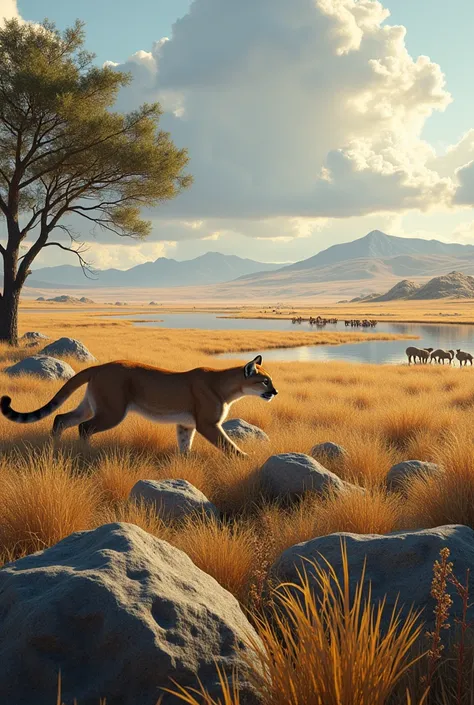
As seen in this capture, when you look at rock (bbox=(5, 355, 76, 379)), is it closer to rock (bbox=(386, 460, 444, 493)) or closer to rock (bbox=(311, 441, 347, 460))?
rock (bbox=(311, 441, 347, 460))

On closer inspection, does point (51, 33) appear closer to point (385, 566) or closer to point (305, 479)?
point (305, 479)

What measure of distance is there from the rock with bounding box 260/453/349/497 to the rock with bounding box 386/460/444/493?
2.53ft

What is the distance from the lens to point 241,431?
8930mm

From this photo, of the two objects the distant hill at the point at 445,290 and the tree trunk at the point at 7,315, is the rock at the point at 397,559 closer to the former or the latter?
the tree trunk at the point at 7,315

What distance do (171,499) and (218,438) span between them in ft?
7.63

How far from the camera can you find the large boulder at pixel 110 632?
2076mm

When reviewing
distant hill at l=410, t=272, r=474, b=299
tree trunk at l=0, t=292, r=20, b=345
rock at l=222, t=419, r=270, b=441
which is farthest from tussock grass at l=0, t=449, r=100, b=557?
distant hill at l=410, t=272, r=474, b=299

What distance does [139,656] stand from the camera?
2.12 metres

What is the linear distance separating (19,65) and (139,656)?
74.0 feet

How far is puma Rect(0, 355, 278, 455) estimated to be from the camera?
749 centimetres

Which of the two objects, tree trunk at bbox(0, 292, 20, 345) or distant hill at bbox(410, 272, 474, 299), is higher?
distant hill at bbox(410, 272, 474, 299)

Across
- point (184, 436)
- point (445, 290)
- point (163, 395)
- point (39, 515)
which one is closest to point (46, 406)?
point (163, 395)

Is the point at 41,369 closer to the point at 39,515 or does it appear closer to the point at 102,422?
the point at 102,422

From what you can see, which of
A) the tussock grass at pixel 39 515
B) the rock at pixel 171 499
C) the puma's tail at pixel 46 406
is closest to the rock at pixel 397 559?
the rock at pixel 171 499
